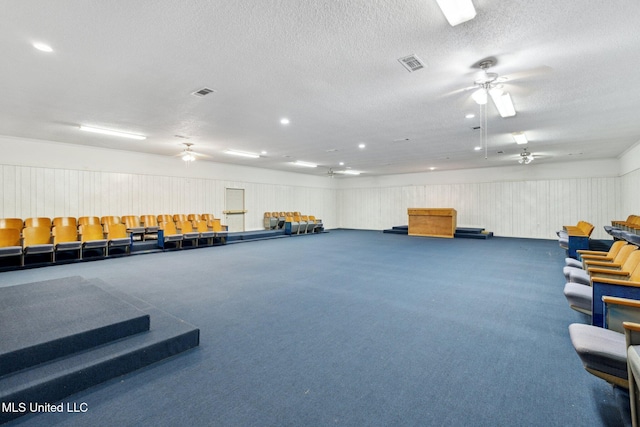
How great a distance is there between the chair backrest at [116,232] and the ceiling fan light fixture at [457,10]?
27.6 feet

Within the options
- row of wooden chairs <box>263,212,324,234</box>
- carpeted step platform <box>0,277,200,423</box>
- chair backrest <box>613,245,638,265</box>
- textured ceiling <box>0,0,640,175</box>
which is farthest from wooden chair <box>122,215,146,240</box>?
chair backrest <box>613,245,638,265</box>

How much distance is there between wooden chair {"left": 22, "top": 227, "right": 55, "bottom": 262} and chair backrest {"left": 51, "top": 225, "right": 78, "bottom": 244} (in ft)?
0.49

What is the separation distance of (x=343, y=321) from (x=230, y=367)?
141cm

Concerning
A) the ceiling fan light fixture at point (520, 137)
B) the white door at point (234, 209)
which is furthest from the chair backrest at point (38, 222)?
the ceiling fan light fixture at point (520, 137)

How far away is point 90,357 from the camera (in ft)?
7.75

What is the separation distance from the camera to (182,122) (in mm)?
6086

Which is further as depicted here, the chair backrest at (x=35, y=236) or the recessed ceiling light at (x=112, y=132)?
the recessed ceiling light at (x=112, y=132)

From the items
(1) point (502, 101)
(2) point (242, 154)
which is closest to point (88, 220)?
(2) point (242, 154)

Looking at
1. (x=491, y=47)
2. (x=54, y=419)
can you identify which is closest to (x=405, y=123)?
(x=491, y=47)

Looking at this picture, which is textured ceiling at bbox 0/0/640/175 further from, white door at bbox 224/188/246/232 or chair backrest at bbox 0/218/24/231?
white door at bbox 224/188/246/232

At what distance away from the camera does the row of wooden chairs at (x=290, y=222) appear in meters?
13.3

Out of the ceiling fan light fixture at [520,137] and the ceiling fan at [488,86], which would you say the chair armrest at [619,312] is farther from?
the ceiling fan light fixture at [520,137]

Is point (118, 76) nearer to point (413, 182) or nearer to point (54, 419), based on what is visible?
point (54, 419)

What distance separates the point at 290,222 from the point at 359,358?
10.5 meters
